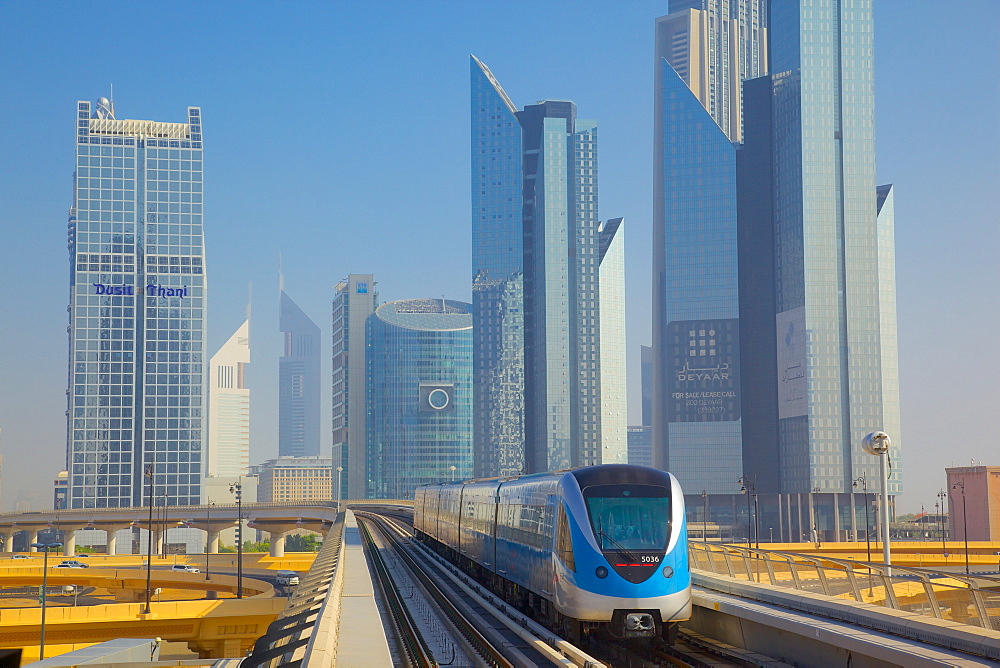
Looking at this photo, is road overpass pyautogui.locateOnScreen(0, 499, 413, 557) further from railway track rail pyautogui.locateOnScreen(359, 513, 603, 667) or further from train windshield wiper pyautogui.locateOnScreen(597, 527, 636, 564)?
train windshield wiper pyautogui.locateOnScreen(597, 527, 636, 564)

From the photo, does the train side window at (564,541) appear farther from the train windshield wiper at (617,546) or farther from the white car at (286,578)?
the white car at (286,578)

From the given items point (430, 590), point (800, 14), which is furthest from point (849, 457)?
point (430, 590)

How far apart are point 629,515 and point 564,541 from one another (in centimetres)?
164

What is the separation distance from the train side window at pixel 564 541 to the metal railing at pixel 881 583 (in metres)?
4.49

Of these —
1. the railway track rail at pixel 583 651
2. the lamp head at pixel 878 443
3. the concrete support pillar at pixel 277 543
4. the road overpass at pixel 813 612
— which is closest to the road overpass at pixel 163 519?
the concrete support pillar at pixel 277 543

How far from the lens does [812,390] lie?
7608 inches

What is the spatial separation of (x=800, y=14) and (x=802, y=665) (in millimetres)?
201190

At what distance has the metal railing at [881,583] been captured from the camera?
52.1 feet

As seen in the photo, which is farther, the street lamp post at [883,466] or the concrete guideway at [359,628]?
the street lamp post at [883,466]

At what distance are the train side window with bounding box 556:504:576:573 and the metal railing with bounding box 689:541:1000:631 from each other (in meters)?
4.49

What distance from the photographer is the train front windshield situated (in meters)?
21.0

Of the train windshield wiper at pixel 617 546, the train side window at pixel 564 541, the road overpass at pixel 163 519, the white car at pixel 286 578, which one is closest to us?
the train windshield wiper at pixel 617 546

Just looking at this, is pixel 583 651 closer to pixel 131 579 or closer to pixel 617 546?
pixel 617 546

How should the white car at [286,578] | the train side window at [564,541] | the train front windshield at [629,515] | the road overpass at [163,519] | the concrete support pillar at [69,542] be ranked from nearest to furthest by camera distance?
the train front windshield at [629,515] → the train side window at [564,541] → the white car at [286,578] → the road overpass at [163,519] → the concrete support pillar at [69,542]
